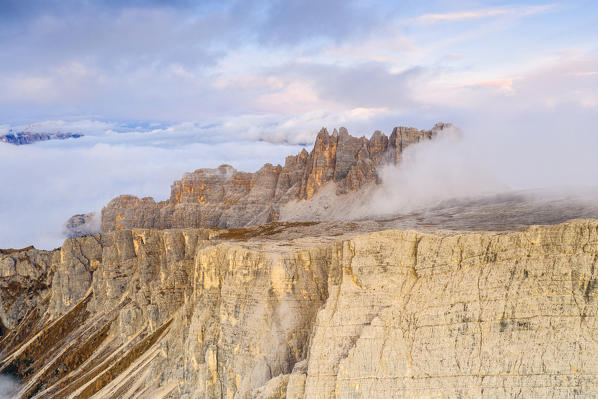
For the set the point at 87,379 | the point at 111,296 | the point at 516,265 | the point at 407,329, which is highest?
the point at 516,265

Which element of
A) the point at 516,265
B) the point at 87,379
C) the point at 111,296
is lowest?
the point at 87,379

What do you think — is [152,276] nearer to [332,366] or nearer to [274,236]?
[274,236]

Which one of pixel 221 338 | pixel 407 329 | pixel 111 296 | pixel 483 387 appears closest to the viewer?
pixel 483 387

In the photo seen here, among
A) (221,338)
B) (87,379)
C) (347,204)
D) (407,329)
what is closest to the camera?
(407,329)

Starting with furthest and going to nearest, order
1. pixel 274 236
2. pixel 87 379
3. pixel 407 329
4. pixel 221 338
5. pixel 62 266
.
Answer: pixel 62 266, pixel 274 236, pixel 87 379, pixel 221 338, pixel 407 329

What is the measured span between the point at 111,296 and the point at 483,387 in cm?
14109

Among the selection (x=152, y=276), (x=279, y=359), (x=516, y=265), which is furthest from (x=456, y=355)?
(x=152, y=276)

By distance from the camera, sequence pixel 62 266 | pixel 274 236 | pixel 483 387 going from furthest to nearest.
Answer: pixel 62 266, pixel 274 236, pixel 483 387

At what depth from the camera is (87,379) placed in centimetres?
12188

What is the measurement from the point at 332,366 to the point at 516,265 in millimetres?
17651

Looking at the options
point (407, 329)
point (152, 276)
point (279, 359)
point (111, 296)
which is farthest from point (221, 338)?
point (111, 296)

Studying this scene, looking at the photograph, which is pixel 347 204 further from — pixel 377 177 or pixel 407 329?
pixel 407 329

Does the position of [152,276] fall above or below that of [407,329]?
below

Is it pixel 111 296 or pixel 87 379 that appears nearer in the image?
pixel 87 379
